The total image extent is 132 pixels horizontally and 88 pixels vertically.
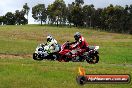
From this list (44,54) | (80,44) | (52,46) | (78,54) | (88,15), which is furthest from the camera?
(88,15)

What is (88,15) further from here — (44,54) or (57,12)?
(44,54)

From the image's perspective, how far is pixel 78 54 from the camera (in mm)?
31859

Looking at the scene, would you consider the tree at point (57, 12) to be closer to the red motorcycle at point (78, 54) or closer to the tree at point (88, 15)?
the tree at point (88, 15)

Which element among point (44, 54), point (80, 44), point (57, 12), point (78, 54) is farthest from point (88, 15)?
point (80, 44)

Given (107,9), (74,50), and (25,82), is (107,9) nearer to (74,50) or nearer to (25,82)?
(74,50)

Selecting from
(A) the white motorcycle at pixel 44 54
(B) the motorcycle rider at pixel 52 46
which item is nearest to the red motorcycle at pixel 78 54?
(B) the motorcycle rider at pixel 52 46

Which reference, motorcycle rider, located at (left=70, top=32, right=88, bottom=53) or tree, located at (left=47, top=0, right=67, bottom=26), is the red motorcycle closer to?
motorcycle rider, located at (left=70, top=32, right=88, bottom=53)

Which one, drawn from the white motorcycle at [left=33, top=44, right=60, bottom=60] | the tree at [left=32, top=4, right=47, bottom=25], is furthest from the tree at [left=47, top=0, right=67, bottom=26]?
the white motorcycle at [left=33, top=44, right=60, bottom=60]

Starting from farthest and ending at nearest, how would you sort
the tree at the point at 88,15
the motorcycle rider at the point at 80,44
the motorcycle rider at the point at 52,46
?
the tree at the point at 88,15, the motorcycle rider at the point at 52,46, the motorcycle rider at the point at 80,44

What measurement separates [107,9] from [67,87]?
151950 mm

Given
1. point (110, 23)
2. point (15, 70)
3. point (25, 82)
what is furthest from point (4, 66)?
point (110, 23)

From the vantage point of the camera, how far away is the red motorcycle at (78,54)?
31000 mm

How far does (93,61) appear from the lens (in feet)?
103

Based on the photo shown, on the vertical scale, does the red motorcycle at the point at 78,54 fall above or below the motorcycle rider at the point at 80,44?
below
